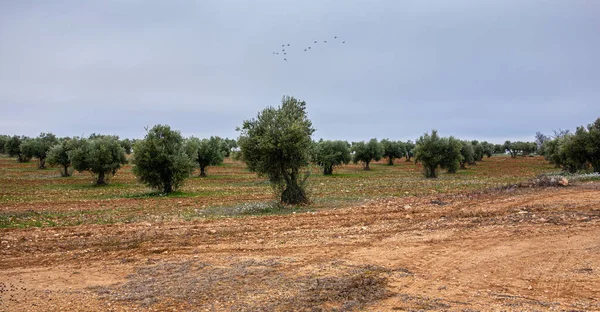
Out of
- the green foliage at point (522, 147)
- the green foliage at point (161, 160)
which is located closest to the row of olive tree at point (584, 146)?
the green foliage at point (161, 160)

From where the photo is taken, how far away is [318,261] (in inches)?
431

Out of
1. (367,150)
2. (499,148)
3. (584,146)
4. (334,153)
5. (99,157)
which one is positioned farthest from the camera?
(499,148)

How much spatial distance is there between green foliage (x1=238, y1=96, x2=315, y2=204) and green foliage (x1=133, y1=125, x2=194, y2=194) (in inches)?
479

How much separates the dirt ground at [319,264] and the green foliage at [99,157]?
30613mm

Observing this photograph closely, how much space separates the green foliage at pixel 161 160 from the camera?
34500mm

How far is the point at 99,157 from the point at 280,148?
1209 inches

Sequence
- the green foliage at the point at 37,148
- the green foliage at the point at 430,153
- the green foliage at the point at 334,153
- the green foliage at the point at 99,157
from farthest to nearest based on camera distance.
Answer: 1. the green foliage at the point at 37,148
2. the green foliage at the point at 334,153
3. the green foliage at the point at 430,153
4. the green foliage at the point at 99,157

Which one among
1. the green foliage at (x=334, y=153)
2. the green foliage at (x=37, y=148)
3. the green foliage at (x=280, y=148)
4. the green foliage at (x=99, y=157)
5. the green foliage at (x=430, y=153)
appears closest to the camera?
the green foliage at (x=280, y=148)

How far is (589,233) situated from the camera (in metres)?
12.7

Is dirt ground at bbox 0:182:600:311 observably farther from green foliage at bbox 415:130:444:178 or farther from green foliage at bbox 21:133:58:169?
green foliage at bbox 21:133:58:169

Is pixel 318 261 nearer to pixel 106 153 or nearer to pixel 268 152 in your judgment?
pixel 268 152

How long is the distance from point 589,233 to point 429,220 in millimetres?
5326

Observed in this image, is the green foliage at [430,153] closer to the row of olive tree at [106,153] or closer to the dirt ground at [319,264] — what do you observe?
the row of olive tree at [106,153]

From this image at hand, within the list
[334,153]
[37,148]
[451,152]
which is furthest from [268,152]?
[37,148]
